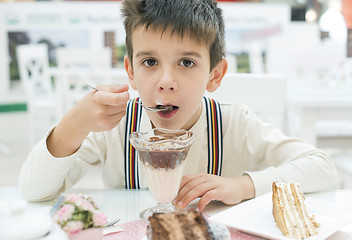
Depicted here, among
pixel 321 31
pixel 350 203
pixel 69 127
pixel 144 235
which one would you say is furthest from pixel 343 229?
pixel 321 31

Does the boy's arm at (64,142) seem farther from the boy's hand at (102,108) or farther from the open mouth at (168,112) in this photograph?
the open mouth at (168,112)

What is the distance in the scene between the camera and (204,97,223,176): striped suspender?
1237mm

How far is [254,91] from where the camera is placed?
153 centimetres

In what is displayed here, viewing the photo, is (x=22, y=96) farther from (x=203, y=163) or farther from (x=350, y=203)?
(x=350, y=203)

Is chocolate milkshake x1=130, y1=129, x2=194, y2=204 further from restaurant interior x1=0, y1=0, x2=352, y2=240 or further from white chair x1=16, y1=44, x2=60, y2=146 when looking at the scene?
white chair x1=16, y1=44, x2=60, y2=146

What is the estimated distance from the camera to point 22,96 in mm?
5102

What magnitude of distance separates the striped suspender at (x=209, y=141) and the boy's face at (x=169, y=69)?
17 centimetres

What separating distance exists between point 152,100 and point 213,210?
295 millimetres

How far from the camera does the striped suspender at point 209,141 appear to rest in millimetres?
1188

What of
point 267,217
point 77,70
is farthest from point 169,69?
point 77,70

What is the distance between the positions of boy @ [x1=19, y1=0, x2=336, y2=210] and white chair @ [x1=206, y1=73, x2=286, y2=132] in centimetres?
28

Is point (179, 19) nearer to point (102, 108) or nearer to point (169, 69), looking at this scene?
point (169, 69)

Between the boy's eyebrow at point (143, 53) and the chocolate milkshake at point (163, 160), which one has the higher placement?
the boy's eyebrow at point (143, 53)

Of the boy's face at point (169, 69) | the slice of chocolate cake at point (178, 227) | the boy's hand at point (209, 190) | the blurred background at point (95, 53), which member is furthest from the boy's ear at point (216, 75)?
the blurred background at point (95, 53)
